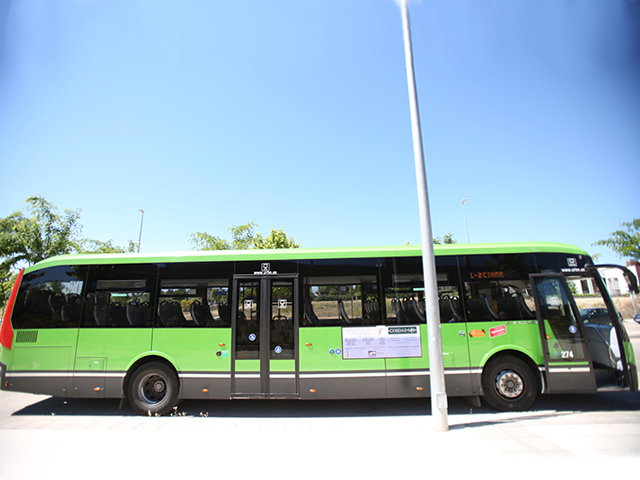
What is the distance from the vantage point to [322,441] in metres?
4.73

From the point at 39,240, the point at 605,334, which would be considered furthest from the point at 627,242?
the point at 39,240

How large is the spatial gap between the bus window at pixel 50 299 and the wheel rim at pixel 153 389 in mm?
1867

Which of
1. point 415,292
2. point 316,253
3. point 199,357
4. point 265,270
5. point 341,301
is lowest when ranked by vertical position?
point 199,357

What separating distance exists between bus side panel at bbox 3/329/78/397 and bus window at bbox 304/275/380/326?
4.91 metres

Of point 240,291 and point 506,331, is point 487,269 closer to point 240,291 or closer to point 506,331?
point 506,331

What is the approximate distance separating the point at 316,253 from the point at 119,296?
423 cm

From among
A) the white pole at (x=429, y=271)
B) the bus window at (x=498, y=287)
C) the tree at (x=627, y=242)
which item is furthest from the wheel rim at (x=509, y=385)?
the tree at (x=627, y=242)

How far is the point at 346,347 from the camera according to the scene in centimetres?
628

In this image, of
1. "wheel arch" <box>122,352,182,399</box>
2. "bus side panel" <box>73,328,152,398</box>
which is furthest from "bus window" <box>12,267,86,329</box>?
"wheel arch" <box>122,352,182,399</box>

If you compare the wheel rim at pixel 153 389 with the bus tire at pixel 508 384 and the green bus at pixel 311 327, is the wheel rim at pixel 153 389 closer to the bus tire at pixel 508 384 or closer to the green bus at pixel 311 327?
the green bus at pixel 311 327

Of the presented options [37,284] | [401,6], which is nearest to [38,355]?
[37,284]

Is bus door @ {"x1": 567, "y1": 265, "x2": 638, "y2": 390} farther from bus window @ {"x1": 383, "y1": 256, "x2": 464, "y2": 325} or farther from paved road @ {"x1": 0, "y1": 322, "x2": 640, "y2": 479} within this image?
bus window @ {"x1": 383, "y1": 256, "x2": 464, "y2": 325}

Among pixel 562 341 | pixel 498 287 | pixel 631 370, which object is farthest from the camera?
pixel 498 287

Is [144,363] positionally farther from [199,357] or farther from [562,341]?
[562,341]
